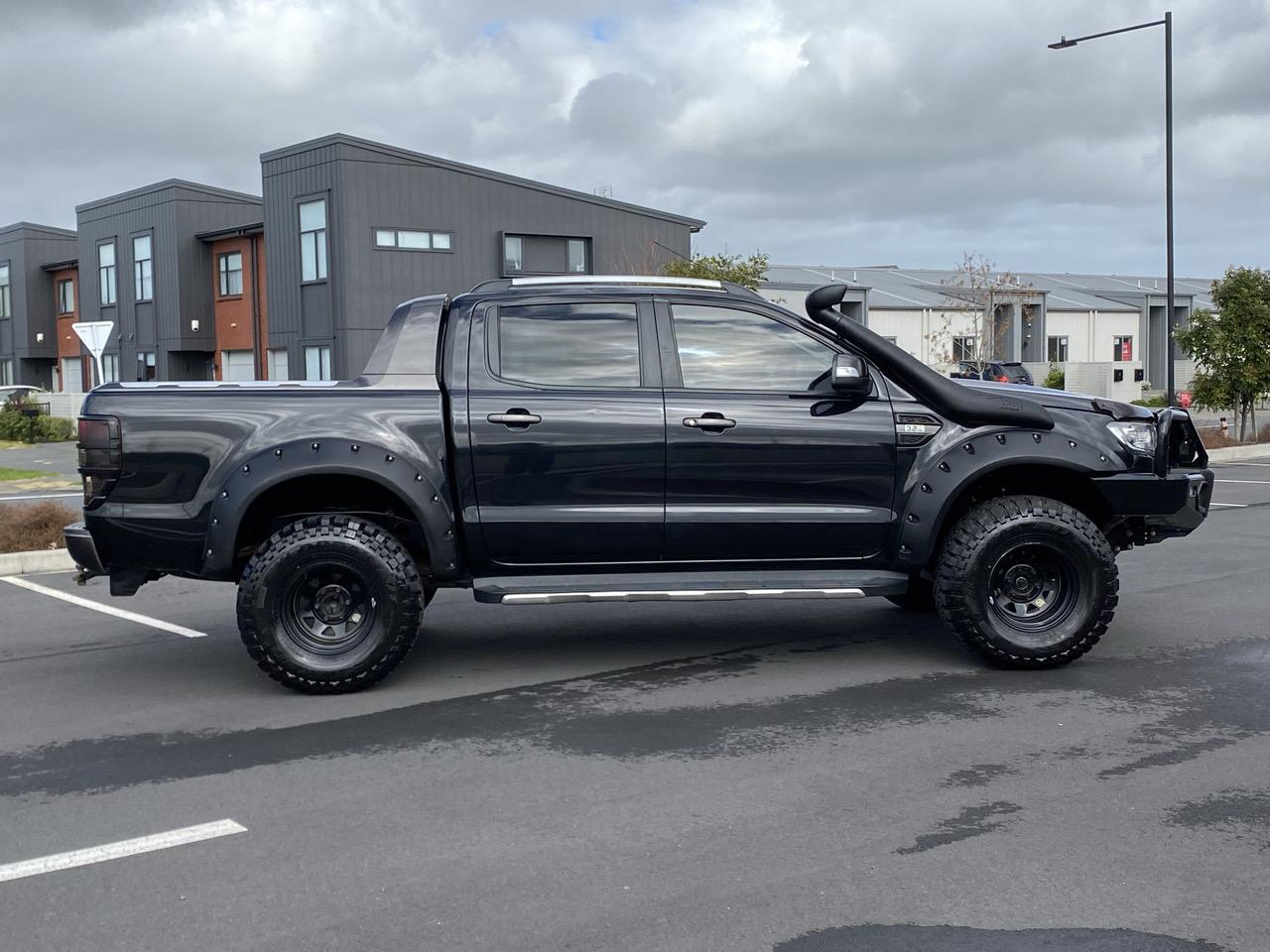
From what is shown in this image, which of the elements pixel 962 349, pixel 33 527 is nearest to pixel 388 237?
pixel 962 349

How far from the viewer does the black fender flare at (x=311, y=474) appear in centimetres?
658

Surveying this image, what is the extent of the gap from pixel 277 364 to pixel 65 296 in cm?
1880

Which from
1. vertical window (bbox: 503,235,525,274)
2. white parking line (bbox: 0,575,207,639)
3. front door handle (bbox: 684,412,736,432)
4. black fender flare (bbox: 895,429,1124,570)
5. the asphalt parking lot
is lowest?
the asphalt parking lot

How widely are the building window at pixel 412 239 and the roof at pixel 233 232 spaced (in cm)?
571

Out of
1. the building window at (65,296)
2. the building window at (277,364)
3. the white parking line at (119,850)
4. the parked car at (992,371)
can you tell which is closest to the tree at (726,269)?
the parked car at (992,371)

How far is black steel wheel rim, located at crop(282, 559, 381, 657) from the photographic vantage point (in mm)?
6598

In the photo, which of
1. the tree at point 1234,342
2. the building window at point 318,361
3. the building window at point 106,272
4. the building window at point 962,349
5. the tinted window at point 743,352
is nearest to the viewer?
the tinted window at point 743,352

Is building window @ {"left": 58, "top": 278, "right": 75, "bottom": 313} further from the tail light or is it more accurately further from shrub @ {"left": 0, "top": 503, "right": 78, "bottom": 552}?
the tail light

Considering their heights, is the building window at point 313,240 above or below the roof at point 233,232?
below

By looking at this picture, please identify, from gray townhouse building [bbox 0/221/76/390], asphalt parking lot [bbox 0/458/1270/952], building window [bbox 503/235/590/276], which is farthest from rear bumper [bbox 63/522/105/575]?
gray townhouse building [bbox 0/221/76/390]

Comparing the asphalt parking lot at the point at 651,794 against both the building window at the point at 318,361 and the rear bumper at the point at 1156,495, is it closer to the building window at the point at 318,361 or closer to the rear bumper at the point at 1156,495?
the rear bumper at the point at 1156,495

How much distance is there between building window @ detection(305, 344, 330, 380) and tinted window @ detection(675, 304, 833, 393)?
29492 mm

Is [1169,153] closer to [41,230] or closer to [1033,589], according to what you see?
[1033,589]

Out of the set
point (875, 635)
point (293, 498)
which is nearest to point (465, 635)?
point (293, 498)
